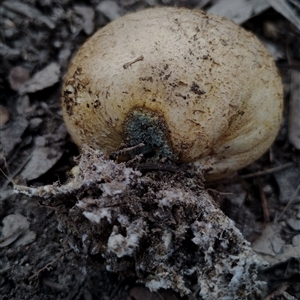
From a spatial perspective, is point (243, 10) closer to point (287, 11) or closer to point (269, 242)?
point (287, 11)

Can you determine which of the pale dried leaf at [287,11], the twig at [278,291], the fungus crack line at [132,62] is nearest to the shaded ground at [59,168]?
the twig at [278,291]

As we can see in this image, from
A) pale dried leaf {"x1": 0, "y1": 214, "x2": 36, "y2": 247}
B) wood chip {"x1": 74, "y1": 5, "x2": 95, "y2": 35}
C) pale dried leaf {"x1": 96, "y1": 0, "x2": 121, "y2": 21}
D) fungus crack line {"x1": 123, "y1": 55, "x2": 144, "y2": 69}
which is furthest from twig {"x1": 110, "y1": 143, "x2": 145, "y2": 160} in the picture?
pale dried leaf {"x1": 96, "y1": 0, "x2": 121, "y2": 21}

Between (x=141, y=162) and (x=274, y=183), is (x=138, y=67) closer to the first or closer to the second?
(x=141, y=162)

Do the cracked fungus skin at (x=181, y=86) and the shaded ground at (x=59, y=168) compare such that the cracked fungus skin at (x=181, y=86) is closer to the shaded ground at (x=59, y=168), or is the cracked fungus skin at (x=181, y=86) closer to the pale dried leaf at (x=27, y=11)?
the shaded ground at (x=59, y=168)

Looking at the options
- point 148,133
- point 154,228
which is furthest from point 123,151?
point 154,228

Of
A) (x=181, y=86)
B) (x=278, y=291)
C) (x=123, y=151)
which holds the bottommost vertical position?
(x=278, y=291)

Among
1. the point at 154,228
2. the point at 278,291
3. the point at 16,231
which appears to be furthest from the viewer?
the point at 16,231

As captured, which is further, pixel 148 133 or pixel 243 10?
pixel 243 10
